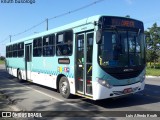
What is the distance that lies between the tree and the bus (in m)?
48.2

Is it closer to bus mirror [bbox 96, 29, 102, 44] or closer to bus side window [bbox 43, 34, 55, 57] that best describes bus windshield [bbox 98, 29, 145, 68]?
bus mirror [bbox 96, 29, 102, 44]

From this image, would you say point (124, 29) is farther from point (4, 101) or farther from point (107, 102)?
point (4, 101)

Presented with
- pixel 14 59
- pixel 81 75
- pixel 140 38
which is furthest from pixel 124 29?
pixel 14 59

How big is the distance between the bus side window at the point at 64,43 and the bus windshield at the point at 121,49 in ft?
7.52

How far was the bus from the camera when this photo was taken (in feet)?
32.1

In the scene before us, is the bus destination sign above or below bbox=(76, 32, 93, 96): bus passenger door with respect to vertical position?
above

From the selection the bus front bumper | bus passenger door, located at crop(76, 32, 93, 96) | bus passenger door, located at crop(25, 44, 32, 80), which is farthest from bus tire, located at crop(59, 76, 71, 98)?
bus passenger door, located at crop(25, 44, 32, 80)

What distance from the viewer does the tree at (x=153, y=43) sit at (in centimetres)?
5897

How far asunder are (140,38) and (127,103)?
2.60 meters

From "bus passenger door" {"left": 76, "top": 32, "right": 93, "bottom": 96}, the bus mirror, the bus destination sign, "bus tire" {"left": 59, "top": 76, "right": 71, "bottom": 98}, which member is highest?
the bus destination sign

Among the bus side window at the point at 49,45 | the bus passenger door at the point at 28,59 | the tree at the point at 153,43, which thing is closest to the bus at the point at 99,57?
the bus side window at the point at 49,45

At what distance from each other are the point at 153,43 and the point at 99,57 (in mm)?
52048

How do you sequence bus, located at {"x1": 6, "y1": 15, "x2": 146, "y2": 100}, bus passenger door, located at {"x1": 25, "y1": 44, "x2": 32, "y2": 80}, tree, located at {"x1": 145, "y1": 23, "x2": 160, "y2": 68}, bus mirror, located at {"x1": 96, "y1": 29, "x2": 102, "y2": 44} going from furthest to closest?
tree, located at {"x1": 145, "y1": 23, "x2": 160, "y2": 68} → bus passenger door, located at {"x1": 25, "y1": 44, "x2": 32, "y2": 80} → bus, located at {"x1": 6, "y1": 15, "x2": 146, "y2": 100} → bus mirror, located at {"x1": 96, "y1": 29, "x2": 102, "y2": 44}

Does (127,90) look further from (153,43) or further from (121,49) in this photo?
(153,43)
